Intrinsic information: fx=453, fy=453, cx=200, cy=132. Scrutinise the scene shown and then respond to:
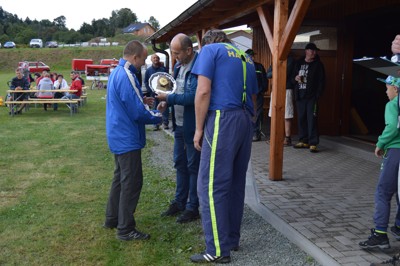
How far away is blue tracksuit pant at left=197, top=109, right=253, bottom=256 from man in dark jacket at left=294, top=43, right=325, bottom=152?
4.56m

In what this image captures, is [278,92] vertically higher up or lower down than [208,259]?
higher up

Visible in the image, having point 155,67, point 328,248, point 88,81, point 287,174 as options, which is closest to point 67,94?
point 155,67

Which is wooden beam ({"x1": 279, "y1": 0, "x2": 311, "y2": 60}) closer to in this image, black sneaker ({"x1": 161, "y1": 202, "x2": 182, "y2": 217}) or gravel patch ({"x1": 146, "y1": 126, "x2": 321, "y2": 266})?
gravel patch ({"x1": 146, "y1": 126, "x2": 321, "y2": 266})

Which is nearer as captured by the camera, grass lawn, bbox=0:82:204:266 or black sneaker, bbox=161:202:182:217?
grass lawn, bbox=0:82:204:266

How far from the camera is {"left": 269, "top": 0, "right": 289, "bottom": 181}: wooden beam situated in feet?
19.1

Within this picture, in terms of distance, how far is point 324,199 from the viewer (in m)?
5.33

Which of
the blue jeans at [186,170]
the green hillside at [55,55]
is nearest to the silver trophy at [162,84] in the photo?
the blue jeans at [186,170]

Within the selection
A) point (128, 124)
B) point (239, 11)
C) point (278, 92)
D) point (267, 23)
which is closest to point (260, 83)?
point (239, 11)

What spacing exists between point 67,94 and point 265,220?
13.3 meters

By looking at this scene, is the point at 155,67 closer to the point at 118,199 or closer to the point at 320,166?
the point at 320,166

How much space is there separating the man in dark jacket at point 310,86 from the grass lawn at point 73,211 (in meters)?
2.76

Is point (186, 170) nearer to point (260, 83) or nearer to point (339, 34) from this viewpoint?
point (260, 83)

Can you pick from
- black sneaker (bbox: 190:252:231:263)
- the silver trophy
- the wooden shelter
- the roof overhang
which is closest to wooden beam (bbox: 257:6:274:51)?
the roof overhang

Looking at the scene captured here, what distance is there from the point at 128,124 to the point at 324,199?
2569mm
